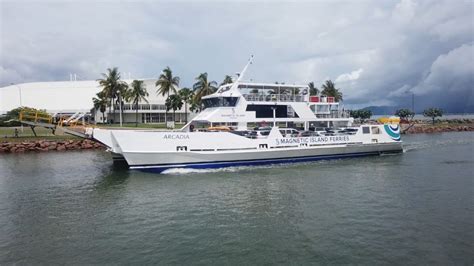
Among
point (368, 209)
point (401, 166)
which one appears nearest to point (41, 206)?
point (368, 209)

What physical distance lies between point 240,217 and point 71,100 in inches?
3593

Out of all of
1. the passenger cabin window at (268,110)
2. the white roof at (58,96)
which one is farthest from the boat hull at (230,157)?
the white roof at (58,96)

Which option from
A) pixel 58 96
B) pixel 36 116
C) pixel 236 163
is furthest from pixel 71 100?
pixel 236 163

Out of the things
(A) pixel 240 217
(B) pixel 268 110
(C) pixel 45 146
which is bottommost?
(A) pixel 240 217

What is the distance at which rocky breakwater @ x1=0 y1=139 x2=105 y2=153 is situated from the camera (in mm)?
41406

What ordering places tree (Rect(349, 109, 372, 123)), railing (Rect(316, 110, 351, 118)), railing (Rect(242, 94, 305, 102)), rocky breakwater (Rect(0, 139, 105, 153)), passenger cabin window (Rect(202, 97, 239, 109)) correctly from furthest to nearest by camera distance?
tree (Rect(349, 109, 372, 123))
rocky breakwater (Rect(0, 139, 105, 153))
railing (Rect(316, 110, 351, 118))
railing (Rect(242, 94, 305, 102))
passenger cabin window (Rect(202, 97, 239, 109))

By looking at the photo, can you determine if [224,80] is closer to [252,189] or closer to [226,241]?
[252,189]

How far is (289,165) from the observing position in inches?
1126

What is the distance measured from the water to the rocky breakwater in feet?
56.5

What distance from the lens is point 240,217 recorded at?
15.4 meters

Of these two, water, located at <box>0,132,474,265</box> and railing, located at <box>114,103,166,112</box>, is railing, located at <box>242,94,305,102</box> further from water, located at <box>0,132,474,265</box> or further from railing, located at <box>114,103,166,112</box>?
railing, located at <box>114,103,166,112</box>

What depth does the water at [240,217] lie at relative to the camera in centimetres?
1149

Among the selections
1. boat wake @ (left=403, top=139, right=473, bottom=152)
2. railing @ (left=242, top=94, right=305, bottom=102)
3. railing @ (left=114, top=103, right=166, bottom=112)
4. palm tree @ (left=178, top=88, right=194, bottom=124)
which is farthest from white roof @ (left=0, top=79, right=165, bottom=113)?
railing @ (left=242, top=94, right=305, bottom=102)

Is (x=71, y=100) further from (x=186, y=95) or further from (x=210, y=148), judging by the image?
(x=210, y=148)
